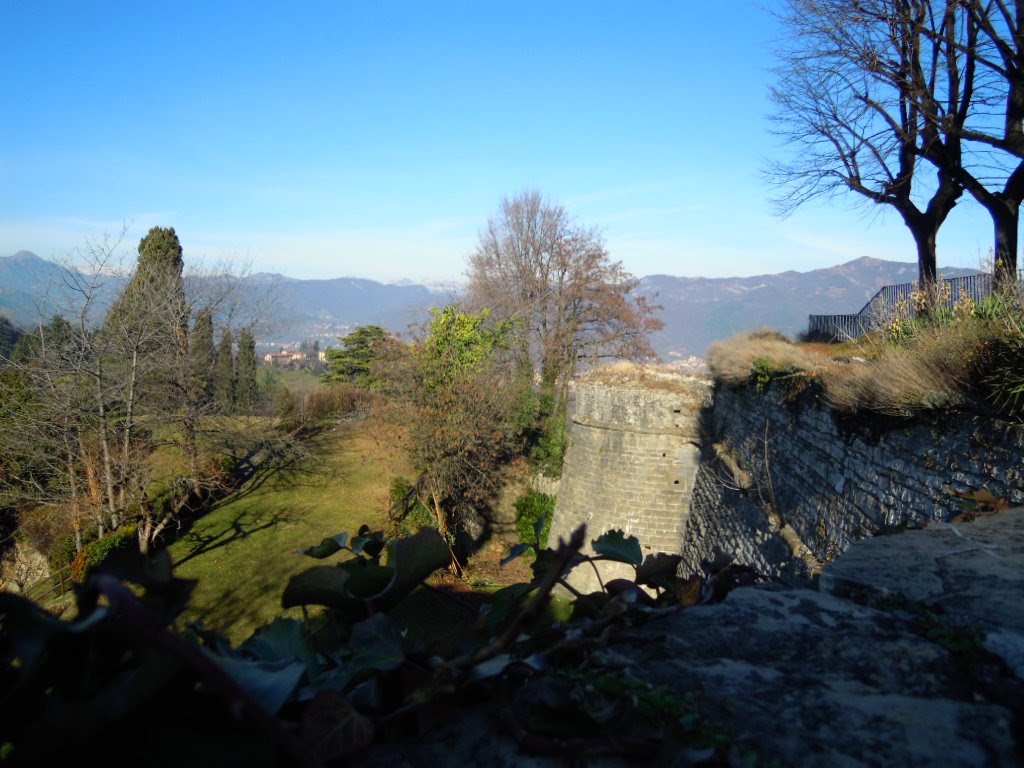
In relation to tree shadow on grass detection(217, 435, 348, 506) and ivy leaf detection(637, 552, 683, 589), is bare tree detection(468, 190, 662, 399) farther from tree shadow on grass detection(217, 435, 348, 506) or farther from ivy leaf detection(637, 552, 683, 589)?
ivy leaf detection(637, 552, 683, 589)

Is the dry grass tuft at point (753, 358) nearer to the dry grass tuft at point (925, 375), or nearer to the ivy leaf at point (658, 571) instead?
the dry grass tuft at point (925, 375)

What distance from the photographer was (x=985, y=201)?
35.9ft

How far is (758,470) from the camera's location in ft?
25.7

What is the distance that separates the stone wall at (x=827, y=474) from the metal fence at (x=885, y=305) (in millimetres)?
1542

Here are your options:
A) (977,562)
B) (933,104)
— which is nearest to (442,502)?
(933,104)

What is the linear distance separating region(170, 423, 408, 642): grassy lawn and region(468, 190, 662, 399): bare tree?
747cm

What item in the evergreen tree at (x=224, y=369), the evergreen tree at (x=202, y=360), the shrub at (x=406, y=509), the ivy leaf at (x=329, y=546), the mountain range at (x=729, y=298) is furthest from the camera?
the mountain range at (x=729, y=298)

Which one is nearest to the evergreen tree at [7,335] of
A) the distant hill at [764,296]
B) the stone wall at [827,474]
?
the stone wall at [827,474]

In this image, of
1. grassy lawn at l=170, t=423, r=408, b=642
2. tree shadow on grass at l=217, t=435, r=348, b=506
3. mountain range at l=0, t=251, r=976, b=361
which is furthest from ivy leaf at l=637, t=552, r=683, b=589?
mountain range at l=0, t=251, r=976, b=361

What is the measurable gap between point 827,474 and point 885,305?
3.63 m

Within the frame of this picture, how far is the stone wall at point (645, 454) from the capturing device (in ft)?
37.8

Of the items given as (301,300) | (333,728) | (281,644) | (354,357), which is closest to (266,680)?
(333,728)

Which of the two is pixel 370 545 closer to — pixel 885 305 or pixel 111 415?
pixel 885 305

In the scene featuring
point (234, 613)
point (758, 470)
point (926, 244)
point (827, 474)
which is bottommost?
point (234, 613)
